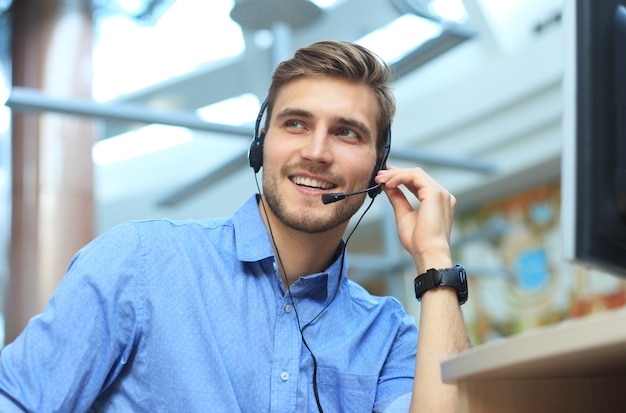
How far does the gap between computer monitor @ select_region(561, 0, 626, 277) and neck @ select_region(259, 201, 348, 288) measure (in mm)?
745

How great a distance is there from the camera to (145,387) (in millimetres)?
1209

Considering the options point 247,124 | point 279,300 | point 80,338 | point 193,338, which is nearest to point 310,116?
point 279,300

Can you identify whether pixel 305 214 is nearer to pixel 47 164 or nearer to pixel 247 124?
pixel 247 124

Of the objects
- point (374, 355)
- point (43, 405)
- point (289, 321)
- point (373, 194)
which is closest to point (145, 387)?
point (43, 405)

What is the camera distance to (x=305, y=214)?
142 centimetres

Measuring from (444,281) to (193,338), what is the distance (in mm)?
381

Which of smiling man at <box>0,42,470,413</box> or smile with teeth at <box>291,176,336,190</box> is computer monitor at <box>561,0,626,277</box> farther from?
smile with teeth at <box>291,176,336,190</box>

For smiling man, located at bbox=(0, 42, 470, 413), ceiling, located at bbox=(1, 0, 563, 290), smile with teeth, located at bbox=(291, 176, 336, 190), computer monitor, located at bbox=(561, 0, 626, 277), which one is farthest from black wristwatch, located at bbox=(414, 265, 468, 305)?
ceiling, located at bbox=(1, 0, 563, 290)

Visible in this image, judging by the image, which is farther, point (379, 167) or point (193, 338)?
point (379, 167)

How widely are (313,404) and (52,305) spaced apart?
42 cm

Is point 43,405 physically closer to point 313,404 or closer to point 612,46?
point 313,404

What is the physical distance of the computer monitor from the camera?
68 centimetres

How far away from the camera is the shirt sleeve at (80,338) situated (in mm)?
1131

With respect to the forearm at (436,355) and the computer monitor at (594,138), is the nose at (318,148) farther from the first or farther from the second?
the computer monitor at (594,138)
